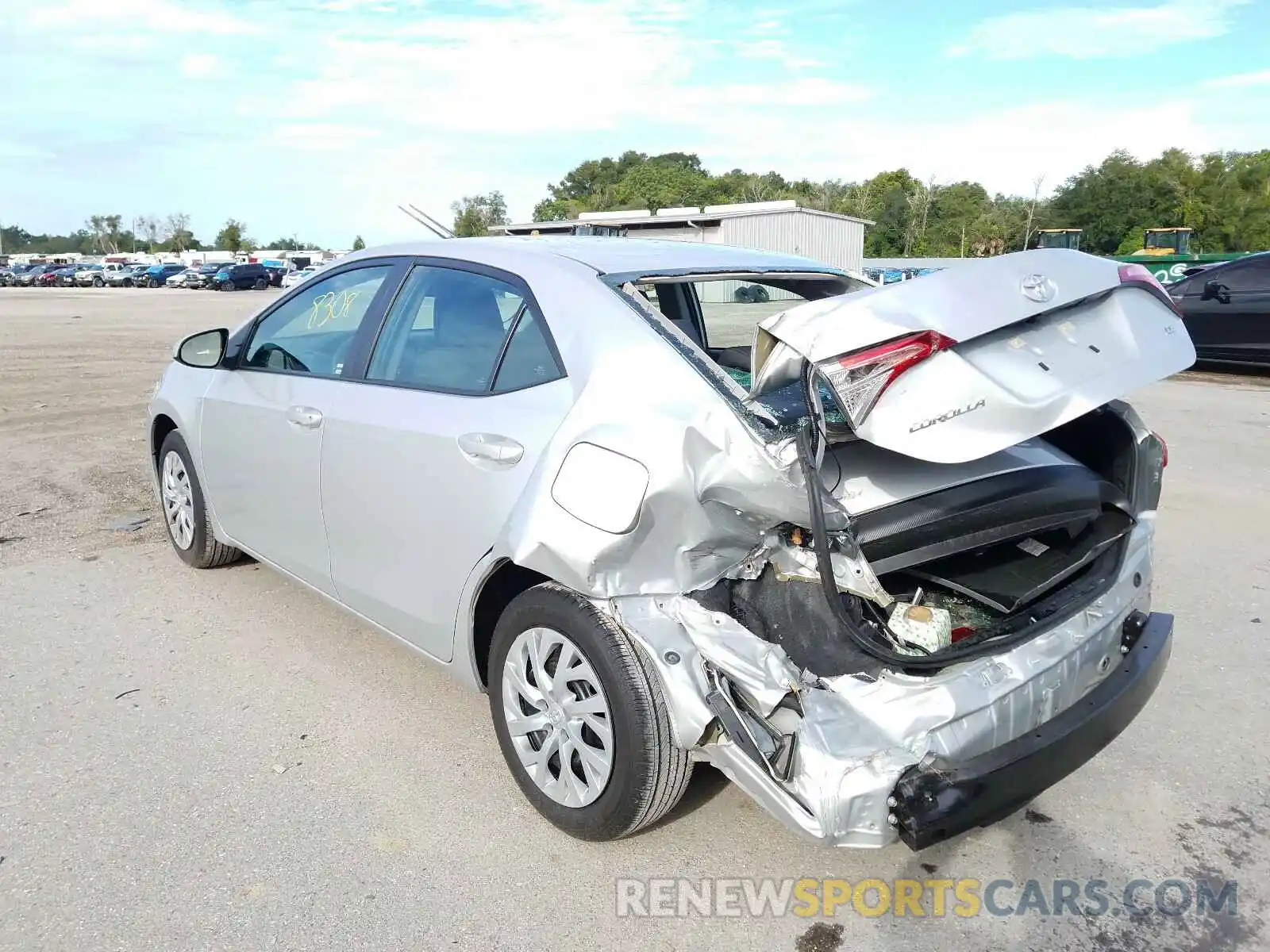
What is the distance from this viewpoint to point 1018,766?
2.31m

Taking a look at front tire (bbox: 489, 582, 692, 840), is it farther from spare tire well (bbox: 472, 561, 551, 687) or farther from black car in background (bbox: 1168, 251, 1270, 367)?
black car in background (bbox: 1168, 251, 1270, 367)

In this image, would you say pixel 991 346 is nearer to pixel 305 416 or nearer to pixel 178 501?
pixel 305 416

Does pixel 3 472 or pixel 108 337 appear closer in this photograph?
pixel 3 472

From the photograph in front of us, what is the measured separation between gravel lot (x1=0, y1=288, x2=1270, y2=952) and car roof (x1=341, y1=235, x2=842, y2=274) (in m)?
1.63

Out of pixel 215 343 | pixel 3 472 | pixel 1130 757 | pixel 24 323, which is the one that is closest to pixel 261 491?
pixel 215 343

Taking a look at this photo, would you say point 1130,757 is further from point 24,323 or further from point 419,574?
point 24,323

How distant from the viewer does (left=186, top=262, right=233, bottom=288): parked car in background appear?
52250mm

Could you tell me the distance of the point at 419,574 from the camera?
314 centimetres

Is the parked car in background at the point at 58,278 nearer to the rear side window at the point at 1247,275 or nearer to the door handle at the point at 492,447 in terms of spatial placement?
the rear side window at the point at 1247,275

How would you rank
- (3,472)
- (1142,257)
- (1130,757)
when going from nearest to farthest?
(1130,757) → (3,472) → (1142,257)

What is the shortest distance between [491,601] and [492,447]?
0.52m

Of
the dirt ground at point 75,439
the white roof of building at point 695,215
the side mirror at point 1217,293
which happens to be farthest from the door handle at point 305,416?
the white roof of building at point 695,215

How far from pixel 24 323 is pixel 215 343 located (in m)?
22.0

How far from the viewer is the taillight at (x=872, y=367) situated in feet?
7.54
